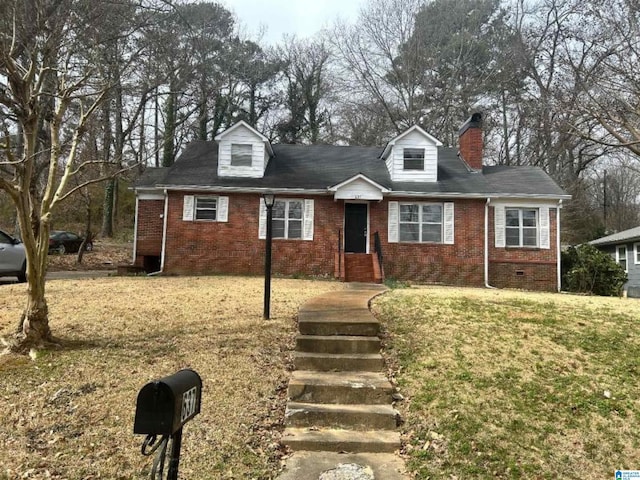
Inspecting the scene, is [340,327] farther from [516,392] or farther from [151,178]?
[151,178]

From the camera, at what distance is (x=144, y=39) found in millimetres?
9664

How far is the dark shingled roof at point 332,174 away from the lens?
15289 millimetres

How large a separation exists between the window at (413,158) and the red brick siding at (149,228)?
29.4 feet

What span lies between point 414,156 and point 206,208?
25.2 feet

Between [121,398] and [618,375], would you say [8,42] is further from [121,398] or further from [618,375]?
[618,375]

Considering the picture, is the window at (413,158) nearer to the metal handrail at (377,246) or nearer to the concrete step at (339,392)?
the metal handrail at (377,246)

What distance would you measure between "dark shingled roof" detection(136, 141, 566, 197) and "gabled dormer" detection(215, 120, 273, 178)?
304mm

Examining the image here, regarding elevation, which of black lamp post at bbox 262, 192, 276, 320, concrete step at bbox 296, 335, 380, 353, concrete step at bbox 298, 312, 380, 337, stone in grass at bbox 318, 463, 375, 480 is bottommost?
stone in grass at bbox 318, 463, 375, 480

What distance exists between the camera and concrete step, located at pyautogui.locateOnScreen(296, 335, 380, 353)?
5.28m

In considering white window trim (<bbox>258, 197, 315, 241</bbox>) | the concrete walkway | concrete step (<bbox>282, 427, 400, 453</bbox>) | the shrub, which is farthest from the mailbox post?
the shrub

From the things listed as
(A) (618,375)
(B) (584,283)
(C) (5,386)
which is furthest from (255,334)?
(B) (584,283)

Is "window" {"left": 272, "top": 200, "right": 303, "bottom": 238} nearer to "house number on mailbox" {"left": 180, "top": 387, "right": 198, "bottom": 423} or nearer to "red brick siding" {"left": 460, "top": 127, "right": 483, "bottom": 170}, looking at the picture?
"red brick siding" {"left": 460, "top": 127, "right": 483, "bottom": 170}

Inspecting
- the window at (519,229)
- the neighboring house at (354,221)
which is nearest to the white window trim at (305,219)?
the neighboring house at (354,221)

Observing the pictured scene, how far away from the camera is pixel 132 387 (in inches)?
173
